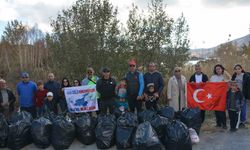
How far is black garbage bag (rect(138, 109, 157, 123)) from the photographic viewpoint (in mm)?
8258

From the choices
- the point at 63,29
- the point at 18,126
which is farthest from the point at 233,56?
the point at 18,126

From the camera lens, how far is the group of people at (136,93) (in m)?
8.75

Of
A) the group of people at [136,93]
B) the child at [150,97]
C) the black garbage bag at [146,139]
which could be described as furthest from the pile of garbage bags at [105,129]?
the group of people at [136,93]

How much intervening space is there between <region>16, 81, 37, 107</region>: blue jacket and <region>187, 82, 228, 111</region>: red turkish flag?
4.02 metres

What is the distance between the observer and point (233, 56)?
15.1 meters

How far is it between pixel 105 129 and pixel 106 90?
124 centimetres

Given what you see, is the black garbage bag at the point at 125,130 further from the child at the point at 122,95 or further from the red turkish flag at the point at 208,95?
the red turkish flag at the point at 208,95

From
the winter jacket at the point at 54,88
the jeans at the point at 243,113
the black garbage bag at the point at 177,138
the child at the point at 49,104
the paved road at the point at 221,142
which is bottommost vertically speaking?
the paved road at the point at 221,142

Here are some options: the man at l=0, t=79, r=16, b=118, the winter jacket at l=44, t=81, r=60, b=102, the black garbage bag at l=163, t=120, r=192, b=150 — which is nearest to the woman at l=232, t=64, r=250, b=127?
the black garbage bag at l=163, t=120, r=192, b=150

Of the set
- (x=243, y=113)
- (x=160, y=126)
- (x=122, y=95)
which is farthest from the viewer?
(x=122, y=95)

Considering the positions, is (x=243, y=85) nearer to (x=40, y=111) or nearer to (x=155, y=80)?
(x=155, y=80)

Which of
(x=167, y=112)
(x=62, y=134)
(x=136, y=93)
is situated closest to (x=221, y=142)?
(x=167, y=112)

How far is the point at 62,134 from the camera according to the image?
26.6ft

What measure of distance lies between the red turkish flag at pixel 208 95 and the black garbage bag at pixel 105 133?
94.0 inches
